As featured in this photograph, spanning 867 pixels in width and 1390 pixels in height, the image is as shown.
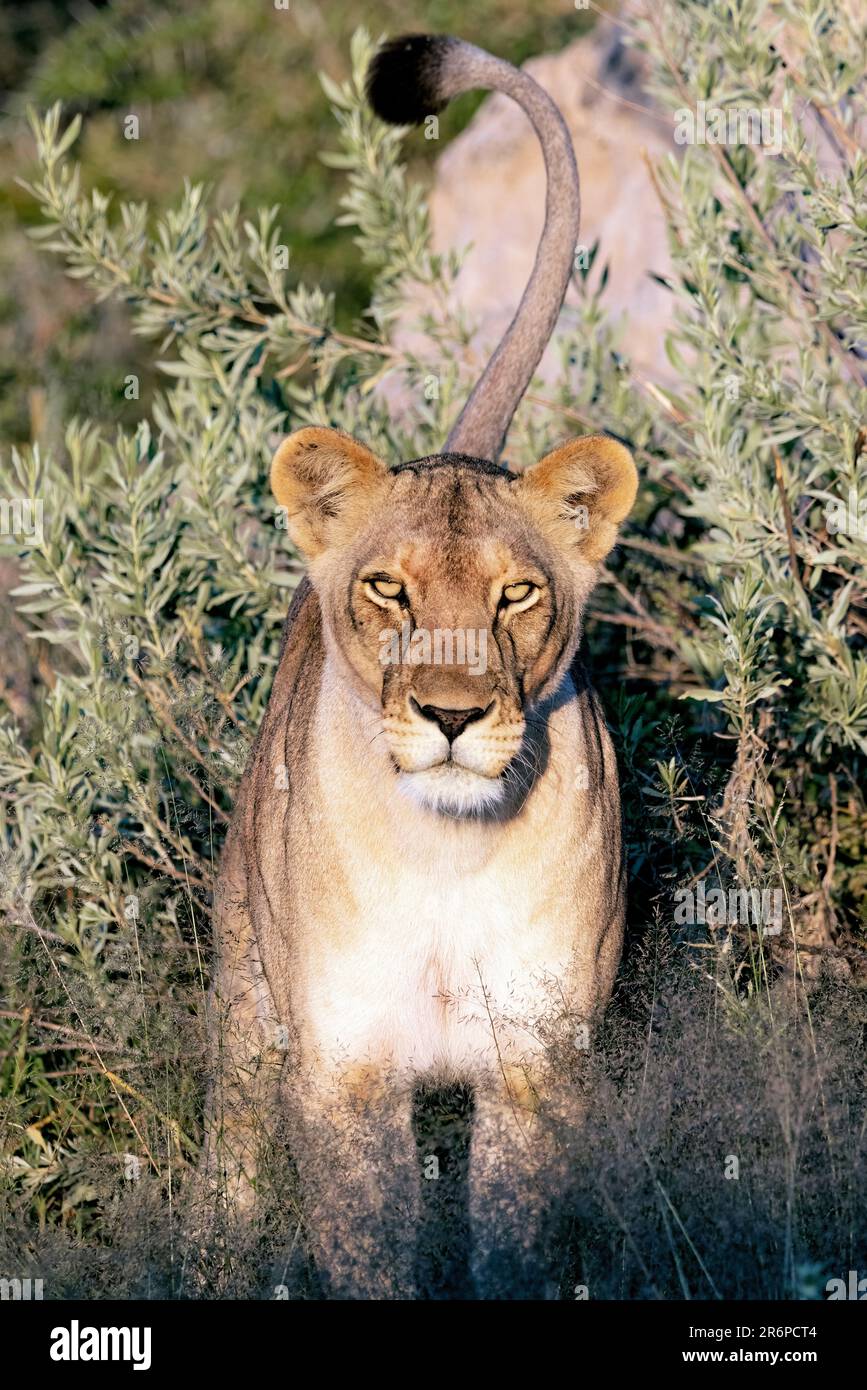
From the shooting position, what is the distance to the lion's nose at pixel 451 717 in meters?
3.50

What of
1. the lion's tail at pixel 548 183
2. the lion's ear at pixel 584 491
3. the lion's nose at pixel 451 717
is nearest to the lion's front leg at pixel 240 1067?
the lion's nose at pixel 451 717

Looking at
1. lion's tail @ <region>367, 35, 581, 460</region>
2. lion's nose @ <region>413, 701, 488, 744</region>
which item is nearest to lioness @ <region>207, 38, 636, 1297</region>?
lion's nose @ <region>413, 701, 488, 744</region>

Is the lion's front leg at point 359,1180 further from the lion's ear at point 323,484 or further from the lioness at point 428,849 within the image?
the lion's ear at point 323,484

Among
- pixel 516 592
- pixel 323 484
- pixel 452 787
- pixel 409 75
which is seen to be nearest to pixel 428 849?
pixel 452 787

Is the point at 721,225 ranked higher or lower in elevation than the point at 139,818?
higher

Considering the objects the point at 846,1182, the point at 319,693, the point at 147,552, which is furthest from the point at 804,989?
the point at 147,552

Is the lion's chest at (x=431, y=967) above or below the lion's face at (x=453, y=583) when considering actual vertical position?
below

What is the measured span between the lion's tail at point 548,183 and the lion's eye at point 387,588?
1.18 m

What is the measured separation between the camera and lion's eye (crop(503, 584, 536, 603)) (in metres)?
3.73

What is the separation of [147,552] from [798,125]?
201 centimetres

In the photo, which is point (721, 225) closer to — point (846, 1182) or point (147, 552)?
point (147, 552)

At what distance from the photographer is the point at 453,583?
3.66 m

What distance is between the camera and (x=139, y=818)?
484cm

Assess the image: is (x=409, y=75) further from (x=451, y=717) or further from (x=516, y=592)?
(x=451, y=717)
